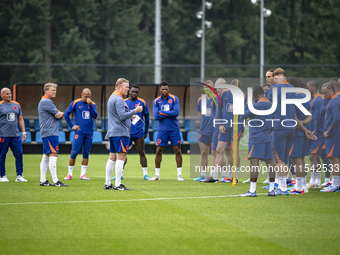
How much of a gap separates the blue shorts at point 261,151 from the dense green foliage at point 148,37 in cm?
2455

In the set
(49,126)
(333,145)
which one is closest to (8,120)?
(49,126)

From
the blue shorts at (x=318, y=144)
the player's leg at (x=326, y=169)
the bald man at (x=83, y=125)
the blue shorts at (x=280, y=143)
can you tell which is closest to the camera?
the blue shorts at (x=280, y=143)

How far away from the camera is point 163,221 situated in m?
6.46

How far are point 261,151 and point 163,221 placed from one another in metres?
2.55

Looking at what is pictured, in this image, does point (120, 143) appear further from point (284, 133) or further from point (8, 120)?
point (8, 120)

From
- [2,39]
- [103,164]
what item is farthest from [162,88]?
[2,39]

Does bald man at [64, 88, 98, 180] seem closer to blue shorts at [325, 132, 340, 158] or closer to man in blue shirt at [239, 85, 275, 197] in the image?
man in blue shirt at [239, 85, 275, 197]

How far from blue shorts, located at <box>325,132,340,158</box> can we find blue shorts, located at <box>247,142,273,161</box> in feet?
5.52

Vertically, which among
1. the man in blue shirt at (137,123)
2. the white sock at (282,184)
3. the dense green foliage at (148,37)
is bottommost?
the white sock at (282,184)

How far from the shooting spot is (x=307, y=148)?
947cm

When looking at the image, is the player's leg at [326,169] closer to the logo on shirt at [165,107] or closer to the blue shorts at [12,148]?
the logo on shirt at [165,107]

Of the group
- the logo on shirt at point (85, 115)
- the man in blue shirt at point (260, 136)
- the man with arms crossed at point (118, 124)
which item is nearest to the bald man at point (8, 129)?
the logo on shirt at point (85, 115)

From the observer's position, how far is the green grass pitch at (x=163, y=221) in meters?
5.21

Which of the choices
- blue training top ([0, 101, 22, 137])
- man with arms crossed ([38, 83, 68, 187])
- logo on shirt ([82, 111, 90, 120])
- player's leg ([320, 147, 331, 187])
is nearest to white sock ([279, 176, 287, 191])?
player's leg ([320, 147, 331, 187])
